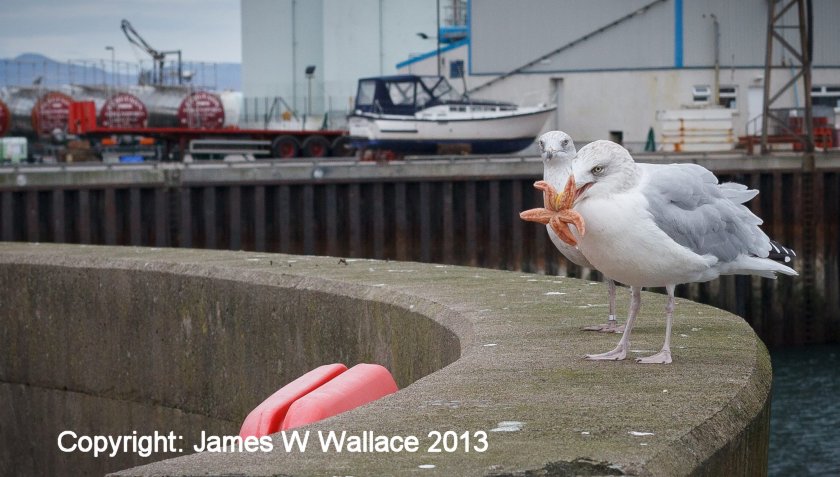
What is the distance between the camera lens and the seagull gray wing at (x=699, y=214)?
5.38m

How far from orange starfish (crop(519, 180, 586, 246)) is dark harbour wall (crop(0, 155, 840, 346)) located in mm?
16202

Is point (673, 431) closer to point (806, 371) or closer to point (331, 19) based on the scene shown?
point (806, 371)

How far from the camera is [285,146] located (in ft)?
137

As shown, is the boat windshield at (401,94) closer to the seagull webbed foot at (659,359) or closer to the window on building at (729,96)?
the window on building at (729,96)

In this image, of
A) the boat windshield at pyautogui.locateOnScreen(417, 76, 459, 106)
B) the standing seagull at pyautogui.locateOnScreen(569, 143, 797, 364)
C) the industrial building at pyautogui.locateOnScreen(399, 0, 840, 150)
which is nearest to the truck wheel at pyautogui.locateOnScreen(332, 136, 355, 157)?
the industrial building at pyautogui.locateOnScreen(399, 0, 840, 150)

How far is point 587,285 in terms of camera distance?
8156mm

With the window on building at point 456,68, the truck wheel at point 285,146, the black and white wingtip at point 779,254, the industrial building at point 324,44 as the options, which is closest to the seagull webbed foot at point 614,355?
the black and white wingtip at point 779,254

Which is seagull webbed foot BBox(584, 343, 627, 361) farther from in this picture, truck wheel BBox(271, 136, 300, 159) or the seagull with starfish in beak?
truck wheel BBox(271, 136, 300, 159)

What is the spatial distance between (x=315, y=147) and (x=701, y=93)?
1187 centimetres

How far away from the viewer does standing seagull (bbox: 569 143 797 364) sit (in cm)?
522

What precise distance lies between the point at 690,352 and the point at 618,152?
93cm

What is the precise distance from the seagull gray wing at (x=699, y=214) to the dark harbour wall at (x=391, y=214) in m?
16.0

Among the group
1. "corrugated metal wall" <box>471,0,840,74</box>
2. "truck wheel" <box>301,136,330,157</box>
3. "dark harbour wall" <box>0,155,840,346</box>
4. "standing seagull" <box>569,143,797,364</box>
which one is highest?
"corrugated metal wall" <box>471,0,840,74</box>

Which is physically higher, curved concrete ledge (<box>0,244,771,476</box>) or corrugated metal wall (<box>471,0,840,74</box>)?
corrugated metal wall (<box>471,0,840,74</box>)
